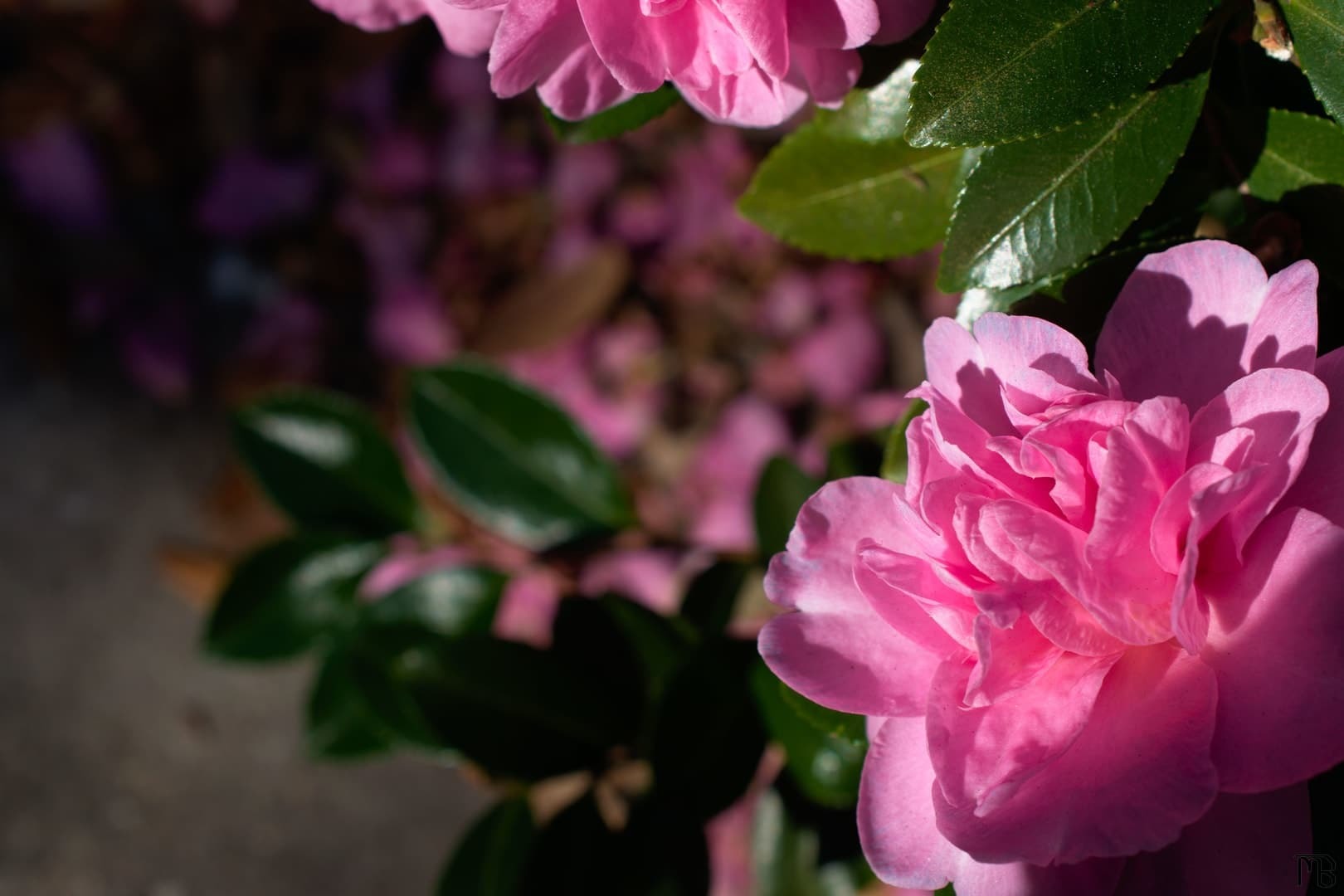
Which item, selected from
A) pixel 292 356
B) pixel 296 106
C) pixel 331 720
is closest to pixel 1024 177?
pixel 331 720

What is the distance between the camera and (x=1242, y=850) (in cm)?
44

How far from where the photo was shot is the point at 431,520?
3.52 feet

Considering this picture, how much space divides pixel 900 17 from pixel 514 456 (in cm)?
62

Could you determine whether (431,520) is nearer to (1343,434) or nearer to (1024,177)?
(1024,177)

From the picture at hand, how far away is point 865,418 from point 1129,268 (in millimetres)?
1253

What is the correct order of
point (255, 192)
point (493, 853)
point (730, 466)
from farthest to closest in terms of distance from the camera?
point (255, 192)
point (730, 466)
point (493, 853)

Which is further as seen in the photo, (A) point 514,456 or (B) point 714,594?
(A) point 514,456

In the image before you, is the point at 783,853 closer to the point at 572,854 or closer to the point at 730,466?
the point at 572,854

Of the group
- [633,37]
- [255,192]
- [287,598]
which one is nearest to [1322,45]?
[633,37]

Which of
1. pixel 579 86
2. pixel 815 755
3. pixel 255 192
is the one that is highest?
pixel 579 86

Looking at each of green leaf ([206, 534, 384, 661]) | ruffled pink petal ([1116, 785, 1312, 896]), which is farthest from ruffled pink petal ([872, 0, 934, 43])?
green leaf ([206, 534, 384, 661])

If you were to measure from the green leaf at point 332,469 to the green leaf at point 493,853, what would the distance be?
30 centimetres

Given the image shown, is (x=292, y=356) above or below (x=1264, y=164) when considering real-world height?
below

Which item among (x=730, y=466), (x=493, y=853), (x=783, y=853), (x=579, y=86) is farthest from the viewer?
(x=730, y=466)
